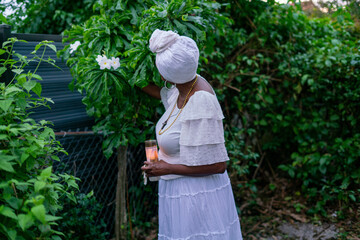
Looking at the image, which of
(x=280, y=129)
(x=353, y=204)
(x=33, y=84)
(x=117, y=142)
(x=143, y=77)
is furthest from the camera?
(x=280, y=129)

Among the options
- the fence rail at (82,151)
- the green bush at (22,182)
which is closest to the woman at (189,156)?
the fence rail at (82,151)

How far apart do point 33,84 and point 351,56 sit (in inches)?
131

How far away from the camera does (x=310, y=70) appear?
13.6 feet

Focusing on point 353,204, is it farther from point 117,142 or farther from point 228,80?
point 117,142

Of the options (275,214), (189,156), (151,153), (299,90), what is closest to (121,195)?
(151,153)

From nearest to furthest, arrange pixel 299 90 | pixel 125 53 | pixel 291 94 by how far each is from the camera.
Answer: pixel 125 53 → pixel 299 90 → pixel 291 94

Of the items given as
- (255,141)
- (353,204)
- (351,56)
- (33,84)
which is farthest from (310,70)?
(33,84)

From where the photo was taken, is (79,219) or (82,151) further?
(82,151)

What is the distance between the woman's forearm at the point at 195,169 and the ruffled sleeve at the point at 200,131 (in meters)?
0.04

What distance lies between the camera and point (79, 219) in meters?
2.77

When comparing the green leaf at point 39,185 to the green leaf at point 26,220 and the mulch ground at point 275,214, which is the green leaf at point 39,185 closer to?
the green leaf at point 26,220

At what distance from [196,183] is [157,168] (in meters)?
0.25

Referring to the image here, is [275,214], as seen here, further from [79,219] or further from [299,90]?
[79,219]

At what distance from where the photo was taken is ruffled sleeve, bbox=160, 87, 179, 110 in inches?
91.7
